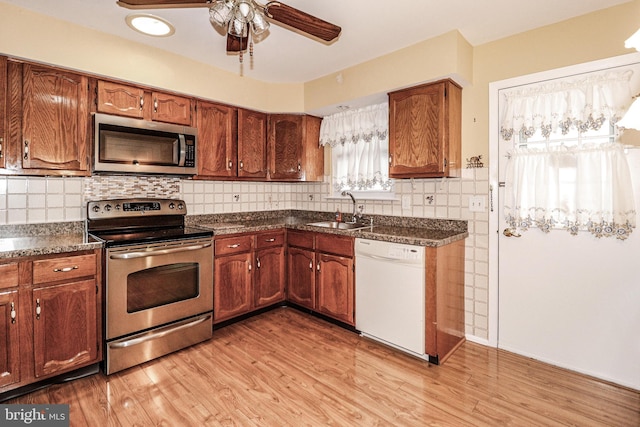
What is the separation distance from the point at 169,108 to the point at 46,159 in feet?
3.22

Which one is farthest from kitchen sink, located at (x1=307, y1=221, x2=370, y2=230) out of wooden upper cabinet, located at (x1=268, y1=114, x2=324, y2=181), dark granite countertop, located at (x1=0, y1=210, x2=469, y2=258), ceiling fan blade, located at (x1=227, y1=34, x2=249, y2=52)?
ceiling fan blade, located at (x1=227, y1=34, x2=249, y2=52)

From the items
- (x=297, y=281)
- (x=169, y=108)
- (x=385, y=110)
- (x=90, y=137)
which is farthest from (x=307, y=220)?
(x=90, y=137)

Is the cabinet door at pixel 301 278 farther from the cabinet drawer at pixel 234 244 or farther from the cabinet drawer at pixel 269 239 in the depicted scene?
the cabinet drawer at pixel 234 244

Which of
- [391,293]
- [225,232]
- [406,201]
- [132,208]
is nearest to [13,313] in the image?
[132,208]

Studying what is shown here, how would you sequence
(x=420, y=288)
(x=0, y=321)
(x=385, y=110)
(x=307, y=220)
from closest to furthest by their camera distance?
(x=0, y=321) → (x=420, y=288) → (x=385, y=110) → (x=307, y=220)

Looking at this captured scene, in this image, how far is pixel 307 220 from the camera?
4062 mm

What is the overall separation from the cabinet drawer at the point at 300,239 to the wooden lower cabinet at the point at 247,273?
3.5 inches

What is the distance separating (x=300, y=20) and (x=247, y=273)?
7.18 ft

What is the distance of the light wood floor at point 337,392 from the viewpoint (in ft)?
5.92

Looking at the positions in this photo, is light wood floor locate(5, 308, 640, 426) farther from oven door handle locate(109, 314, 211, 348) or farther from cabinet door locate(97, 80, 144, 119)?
cabinet door locate(97, 80, 144, 119)

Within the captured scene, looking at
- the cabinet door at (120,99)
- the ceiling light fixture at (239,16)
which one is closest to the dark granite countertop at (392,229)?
the cabinet door at (120,99)

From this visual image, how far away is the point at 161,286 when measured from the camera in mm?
2459

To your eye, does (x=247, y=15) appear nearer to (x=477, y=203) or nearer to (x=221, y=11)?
(x=221, y=11)

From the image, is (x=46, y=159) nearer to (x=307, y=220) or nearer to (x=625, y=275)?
(x=307, y=220)
